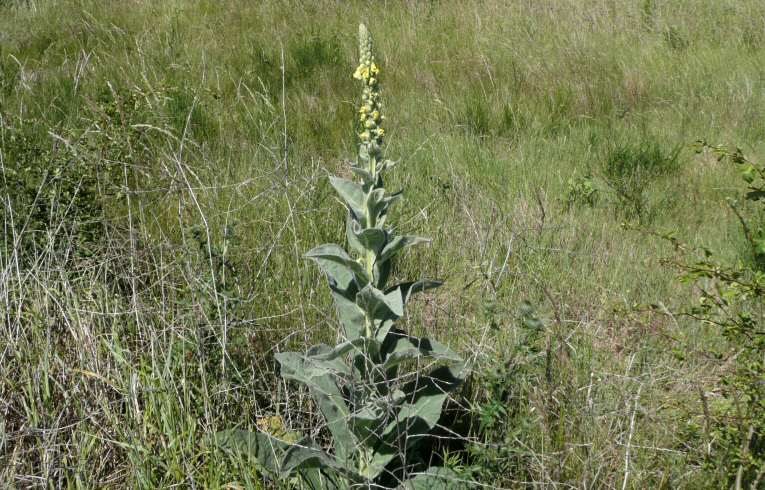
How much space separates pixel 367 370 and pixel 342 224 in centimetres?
146

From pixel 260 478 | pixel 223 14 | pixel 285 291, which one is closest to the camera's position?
pixel 260 478

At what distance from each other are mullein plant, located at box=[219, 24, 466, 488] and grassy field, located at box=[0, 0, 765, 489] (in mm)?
159

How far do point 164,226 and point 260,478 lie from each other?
1.58m

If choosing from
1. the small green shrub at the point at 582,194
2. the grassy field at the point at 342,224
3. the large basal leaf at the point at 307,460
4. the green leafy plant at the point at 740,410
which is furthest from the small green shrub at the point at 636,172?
the large basal leaf at the point at 307,460

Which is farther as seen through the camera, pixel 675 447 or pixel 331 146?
pixel 331 146

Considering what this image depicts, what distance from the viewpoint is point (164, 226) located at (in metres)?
3.48

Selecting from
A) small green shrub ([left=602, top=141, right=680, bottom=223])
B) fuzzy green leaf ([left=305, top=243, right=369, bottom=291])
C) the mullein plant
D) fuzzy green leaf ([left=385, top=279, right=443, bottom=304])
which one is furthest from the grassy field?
fuzzy green leaf ([left=305, top=243, right=369, bottom=291])

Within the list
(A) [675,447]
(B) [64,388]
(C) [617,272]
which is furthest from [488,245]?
(B) [64,388]

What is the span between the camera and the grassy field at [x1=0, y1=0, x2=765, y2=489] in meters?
2.28

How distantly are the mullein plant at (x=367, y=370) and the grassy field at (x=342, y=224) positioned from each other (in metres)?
0.16

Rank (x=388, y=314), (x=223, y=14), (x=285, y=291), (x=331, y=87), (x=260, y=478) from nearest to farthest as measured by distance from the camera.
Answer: (x=388, y=314), (x=260, y=478), (x=285, y=291), (x=331, y=87), (x=223, y=14)

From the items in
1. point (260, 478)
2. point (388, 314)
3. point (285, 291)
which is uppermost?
point (388, 314)

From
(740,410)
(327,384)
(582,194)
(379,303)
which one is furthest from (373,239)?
(582,194)

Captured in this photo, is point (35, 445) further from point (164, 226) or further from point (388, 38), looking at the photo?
point (388, 38)
